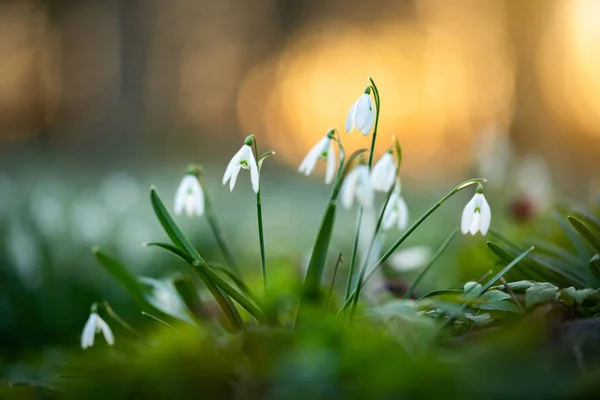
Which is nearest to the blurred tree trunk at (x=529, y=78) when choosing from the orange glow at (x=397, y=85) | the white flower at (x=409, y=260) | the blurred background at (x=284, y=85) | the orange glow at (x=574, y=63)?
the blurred background at (x=284, y=85)

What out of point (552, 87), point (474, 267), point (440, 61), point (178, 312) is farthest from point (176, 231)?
point (440, 61)

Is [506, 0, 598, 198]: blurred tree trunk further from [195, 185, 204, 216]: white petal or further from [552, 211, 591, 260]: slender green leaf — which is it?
[195, 185, 204, 216]: white petal

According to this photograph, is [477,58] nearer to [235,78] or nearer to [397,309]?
[235,78]

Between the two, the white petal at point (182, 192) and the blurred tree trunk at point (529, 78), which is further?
the blurred tree trunk at point (529, 78)

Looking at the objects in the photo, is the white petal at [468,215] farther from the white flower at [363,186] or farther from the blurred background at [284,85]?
the blurred background at [284,85]

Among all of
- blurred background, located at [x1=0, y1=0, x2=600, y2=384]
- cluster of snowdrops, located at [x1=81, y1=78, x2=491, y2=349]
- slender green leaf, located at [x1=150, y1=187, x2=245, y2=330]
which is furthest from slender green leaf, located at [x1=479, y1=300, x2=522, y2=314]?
blurred background, located at [x1=0, y1=0, x2=600, y2=384]

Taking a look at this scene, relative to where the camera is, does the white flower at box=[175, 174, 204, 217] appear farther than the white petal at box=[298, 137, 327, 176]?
Yes

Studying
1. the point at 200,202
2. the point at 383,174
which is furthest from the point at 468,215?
the point at 200,202

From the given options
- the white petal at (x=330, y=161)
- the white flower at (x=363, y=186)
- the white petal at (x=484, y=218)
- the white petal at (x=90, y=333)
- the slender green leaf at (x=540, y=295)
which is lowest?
the slender green leaf at (x=540, y=295)

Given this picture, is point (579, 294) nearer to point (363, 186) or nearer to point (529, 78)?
point (363, 186)
